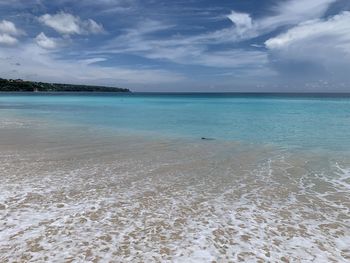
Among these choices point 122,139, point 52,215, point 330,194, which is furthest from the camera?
point 122,139

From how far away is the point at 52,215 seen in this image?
5.93m

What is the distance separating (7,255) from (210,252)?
323 cm

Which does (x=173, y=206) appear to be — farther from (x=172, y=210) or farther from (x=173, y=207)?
(x=172, y=210)

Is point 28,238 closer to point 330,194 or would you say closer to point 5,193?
point 5,193

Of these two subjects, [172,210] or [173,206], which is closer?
[172,210]

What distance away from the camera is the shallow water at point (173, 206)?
4738mm

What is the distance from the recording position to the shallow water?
15.5ft

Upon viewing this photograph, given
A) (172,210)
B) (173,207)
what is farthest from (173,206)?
(172,210)

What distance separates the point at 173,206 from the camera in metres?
6.57

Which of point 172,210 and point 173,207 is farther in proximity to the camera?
point 173,207

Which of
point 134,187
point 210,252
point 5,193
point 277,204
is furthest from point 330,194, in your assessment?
point 5,193

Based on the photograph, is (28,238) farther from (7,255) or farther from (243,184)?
(243,184)

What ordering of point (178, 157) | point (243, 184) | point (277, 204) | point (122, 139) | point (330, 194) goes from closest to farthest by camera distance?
point (277, 204)
point (330, 194)
point (243, 184)
point (178, 157)
point (122, 139)

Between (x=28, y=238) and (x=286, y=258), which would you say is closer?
(x=286, y=258)
